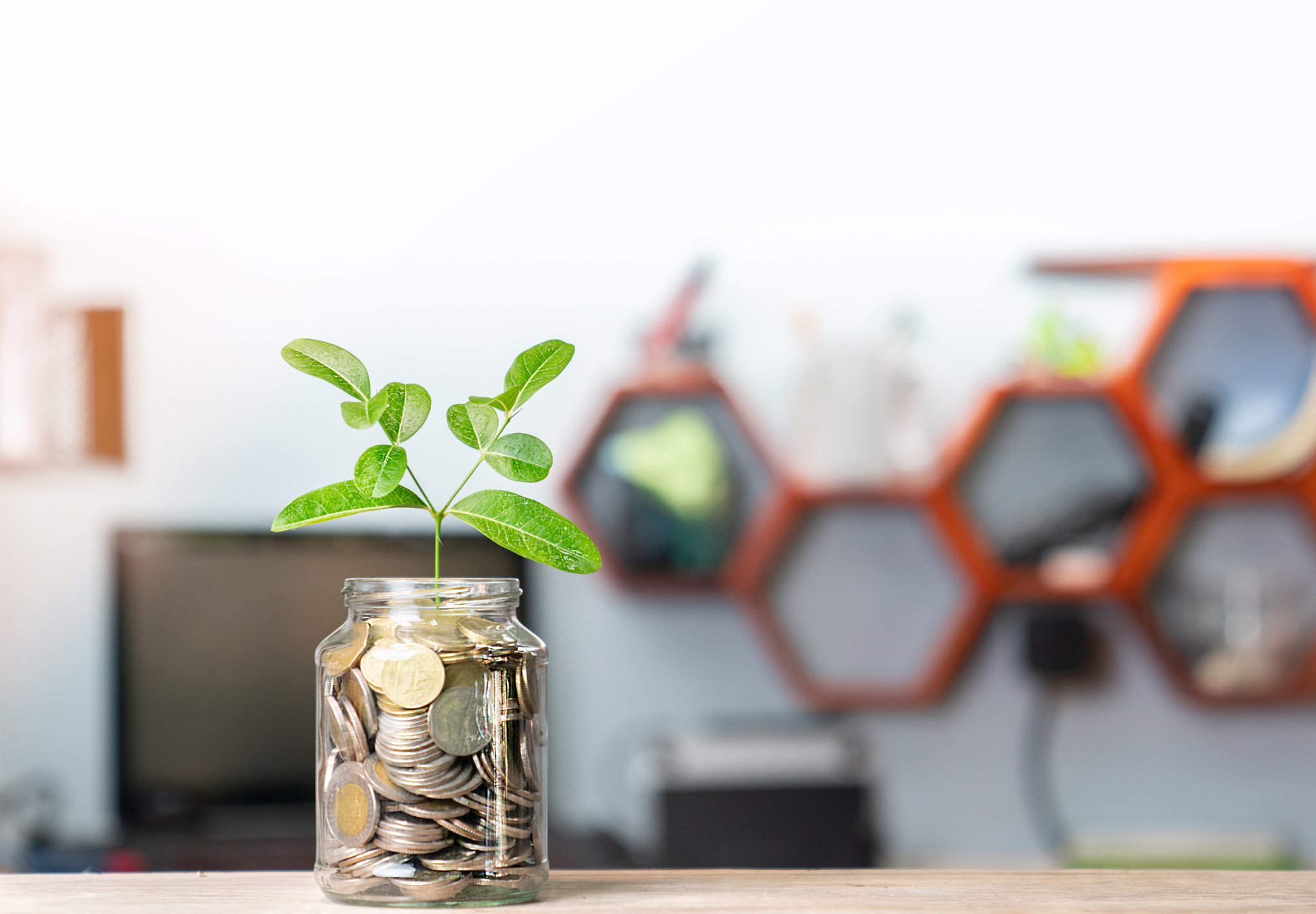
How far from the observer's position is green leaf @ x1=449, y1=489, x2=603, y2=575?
23.0 inches

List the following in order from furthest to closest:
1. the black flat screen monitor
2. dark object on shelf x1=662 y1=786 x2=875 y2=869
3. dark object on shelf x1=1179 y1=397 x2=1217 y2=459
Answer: dark object on shelf x1=1179 y1=397 x2=1217 y2=459, the black flat screen monitor, dark object on shelf x1=662 y1=786 x2=875 y2=869

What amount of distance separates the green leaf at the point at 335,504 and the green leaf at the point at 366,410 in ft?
0.09

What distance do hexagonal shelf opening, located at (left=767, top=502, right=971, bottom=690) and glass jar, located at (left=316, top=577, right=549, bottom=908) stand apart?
74.4 inches

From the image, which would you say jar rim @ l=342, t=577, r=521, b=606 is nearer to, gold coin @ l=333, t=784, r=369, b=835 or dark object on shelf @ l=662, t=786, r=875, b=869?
gold coin @ l=333, t=784, r=369, b=835

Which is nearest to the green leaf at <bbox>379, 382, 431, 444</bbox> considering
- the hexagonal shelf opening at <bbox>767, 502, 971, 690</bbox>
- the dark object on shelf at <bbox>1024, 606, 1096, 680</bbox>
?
the hexagonal shelf opening at <bbox>767, 502, 971, 690</bbox>

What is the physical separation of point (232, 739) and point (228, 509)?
45 cm

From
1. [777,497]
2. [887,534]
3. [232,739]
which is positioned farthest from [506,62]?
[232,739]

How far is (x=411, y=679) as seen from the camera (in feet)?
1.78

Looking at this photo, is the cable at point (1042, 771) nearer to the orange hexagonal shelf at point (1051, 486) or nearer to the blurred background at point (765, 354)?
the blurred background at point (765, 354)

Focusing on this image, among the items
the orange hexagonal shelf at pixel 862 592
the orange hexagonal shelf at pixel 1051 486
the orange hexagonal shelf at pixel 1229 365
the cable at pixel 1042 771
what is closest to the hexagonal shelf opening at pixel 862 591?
the orange hexagonal shelf at pixel 862 592

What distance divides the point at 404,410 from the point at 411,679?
130 mm

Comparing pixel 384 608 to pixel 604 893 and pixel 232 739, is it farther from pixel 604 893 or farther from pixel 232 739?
pixel 232 739

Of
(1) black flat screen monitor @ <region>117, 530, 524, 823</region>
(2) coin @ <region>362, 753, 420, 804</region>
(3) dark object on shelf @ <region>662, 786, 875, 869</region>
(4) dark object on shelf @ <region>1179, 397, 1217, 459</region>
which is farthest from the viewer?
(4) dark object on shelf @ <region>1179, 397, 1217, 459</region>

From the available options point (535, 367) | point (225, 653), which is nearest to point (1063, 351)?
point (225, 653)
